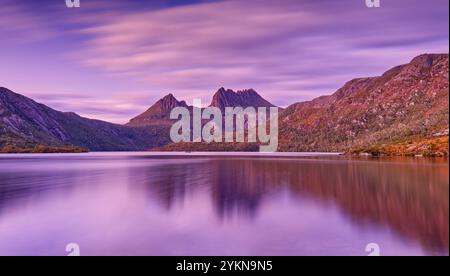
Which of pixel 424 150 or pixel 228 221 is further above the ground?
pixel 424 150

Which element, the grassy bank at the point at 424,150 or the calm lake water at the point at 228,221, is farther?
the grassy bank at the point at 424,150

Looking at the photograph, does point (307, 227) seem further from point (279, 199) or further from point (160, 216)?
point (279, 199)

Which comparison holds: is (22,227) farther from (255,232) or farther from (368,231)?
(368,231)

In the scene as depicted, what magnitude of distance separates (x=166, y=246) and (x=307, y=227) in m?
9.81

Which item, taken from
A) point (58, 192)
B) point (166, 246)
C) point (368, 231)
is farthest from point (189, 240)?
point (58, 192)

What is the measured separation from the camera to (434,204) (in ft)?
102

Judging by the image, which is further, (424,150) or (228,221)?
(424,150)

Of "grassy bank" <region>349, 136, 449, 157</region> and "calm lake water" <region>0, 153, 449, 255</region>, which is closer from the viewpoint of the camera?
"calm lake water" <region>0, 153, 449, 255</region>
